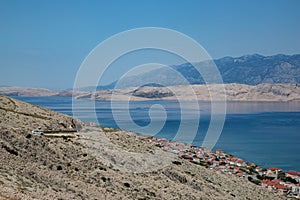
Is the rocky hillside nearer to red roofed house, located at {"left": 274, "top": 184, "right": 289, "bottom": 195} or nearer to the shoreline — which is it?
red roofed house, located at {"left": 274, "top": 184, "right": 289, "bottom": 195}

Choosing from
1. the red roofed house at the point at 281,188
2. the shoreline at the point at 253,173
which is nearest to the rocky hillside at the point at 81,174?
the red roofed house at the point at 281,188

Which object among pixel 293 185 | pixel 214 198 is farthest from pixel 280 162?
Result: pixel 214 198

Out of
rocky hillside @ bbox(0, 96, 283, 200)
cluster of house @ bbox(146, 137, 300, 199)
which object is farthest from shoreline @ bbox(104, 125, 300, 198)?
rocky hillside @ bbox(0, 96, 283, 200)

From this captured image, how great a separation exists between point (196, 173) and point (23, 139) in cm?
1885

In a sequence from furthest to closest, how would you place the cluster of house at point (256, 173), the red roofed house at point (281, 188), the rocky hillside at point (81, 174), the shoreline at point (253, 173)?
the cluster of house at point (256, 173) → the shoreline at point (253, 173) → the red roofed house at point (281, 188) → the rocky hillside at point (81, 174)

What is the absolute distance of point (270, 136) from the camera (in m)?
106

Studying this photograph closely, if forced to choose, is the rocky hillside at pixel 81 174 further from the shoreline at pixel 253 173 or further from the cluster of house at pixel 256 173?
the cluster of house at pixel 256 173

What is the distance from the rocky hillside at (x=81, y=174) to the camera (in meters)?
19.2

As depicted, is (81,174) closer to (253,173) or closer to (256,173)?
(253,173)

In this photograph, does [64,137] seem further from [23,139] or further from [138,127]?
[138,127]

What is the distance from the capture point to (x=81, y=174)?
2431 centimetres

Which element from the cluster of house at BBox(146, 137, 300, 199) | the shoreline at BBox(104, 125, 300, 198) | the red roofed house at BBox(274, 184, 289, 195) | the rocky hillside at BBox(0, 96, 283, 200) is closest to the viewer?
the rocky hillside at BBox(0, 96, 283, 200)

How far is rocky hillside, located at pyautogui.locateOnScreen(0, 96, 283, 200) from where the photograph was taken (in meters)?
19.2

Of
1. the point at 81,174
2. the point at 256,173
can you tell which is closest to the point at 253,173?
the point at 256,173
